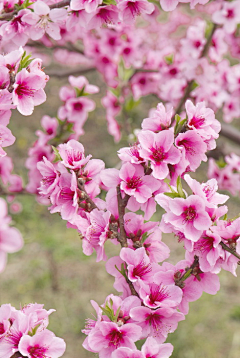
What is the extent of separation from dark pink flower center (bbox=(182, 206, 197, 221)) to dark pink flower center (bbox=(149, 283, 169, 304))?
17cm

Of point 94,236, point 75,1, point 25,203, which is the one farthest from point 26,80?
point 25,203

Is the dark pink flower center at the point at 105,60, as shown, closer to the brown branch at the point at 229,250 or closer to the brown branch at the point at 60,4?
the brown branch at the point at 60,4

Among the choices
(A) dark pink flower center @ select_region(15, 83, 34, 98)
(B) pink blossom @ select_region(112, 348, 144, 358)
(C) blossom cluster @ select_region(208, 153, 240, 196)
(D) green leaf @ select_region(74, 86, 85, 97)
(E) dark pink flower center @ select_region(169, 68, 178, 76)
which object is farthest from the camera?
(E) dark pink flower center @ select_region(169, 68, 178, 76)

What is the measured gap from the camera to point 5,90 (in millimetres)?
986

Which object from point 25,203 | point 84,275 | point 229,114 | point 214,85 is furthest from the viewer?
point 25,203

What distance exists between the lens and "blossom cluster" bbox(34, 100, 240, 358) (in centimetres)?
87

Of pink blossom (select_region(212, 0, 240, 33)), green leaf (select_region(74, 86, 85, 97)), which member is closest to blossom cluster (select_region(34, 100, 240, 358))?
green leaf (select_region(74, 86, 85, 97))

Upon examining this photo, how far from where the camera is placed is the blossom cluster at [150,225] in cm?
87

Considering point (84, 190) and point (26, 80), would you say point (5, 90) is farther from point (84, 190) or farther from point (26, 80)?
point (84, 190)

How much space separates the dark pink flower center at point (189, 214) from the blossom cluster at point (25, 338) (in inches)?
15.3

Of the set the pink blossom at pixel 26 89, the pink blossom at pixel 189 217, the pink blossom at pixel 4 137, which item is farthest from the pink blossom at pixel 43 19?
the pink blossom at pixel 189 217

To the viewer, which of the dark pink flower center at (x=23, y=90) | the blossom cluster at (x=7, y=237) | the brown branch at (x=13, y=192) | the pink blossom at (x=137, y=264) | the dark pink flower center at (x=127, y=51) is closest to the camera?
the blossom cluster at (x=7, y=237)

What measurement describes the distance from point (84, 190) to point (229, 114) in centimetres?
170

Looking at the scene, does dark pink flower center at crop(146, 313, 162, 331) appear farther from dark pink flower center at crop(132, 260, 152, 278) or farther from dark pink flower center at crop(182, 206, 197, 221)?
dark pink flower center at crop(182, 206, 197, 221)
